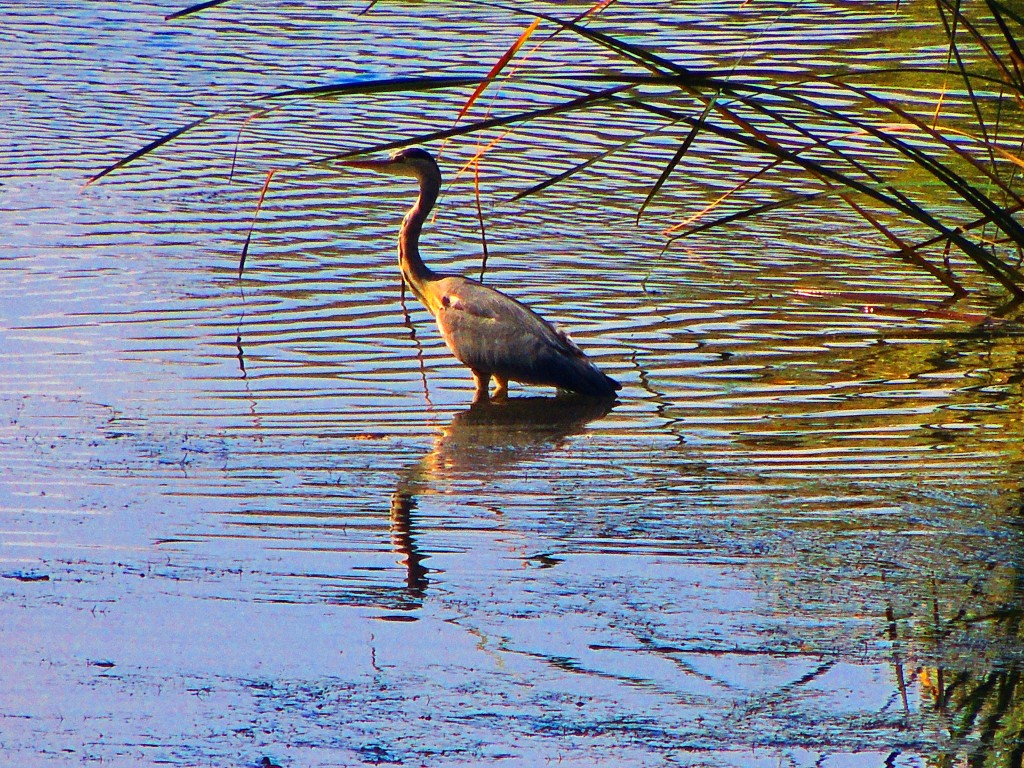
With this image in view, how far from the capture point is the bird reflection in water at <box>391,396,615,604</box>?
20.8 ft

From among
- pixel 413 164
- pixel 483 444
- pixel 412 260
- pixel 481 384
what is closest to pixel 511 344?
pixel 481 384

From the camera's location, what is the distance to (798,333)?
9734mm

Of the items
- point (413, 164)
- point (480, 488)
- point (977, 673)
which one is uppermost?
point (977, 673)

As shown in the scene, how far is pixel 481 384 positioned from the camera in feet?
29.8

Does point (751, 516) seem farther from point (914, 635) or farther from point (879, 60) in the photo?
point (879, 60)

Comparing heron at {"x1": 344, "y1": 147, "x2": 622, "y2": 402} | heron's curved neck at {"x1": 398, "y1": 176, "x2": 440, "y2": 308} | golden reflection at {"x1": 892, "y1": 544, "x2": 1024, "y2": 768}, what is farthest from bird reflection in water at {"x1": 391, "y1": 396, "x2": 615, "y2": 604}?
golden reflection at {"x1": 892, "y1": 544, "x2": 1024, "y2": 768}

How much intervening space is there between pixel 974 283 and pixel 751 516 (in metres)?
4.90

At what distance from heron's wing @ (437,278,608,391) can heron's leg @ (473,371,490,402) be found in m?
0.06

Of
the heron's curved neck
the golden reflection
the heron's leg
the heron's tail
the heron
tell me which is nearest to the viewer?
the golden reflection

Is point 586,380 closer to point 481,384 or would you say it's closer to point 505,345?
point 505,345

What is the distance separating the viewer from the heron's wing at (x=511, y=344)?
8.76 meters

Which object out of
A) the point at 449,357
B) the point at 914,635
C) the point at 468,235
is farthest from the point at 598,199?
the point at 914,635

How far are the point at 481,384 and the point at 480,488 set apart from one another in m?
2.09

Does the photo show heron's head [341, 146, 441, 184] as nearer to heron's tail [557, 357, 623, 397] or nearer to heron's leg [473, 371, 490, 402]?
heron's leg [473, 371, 490, 402]
